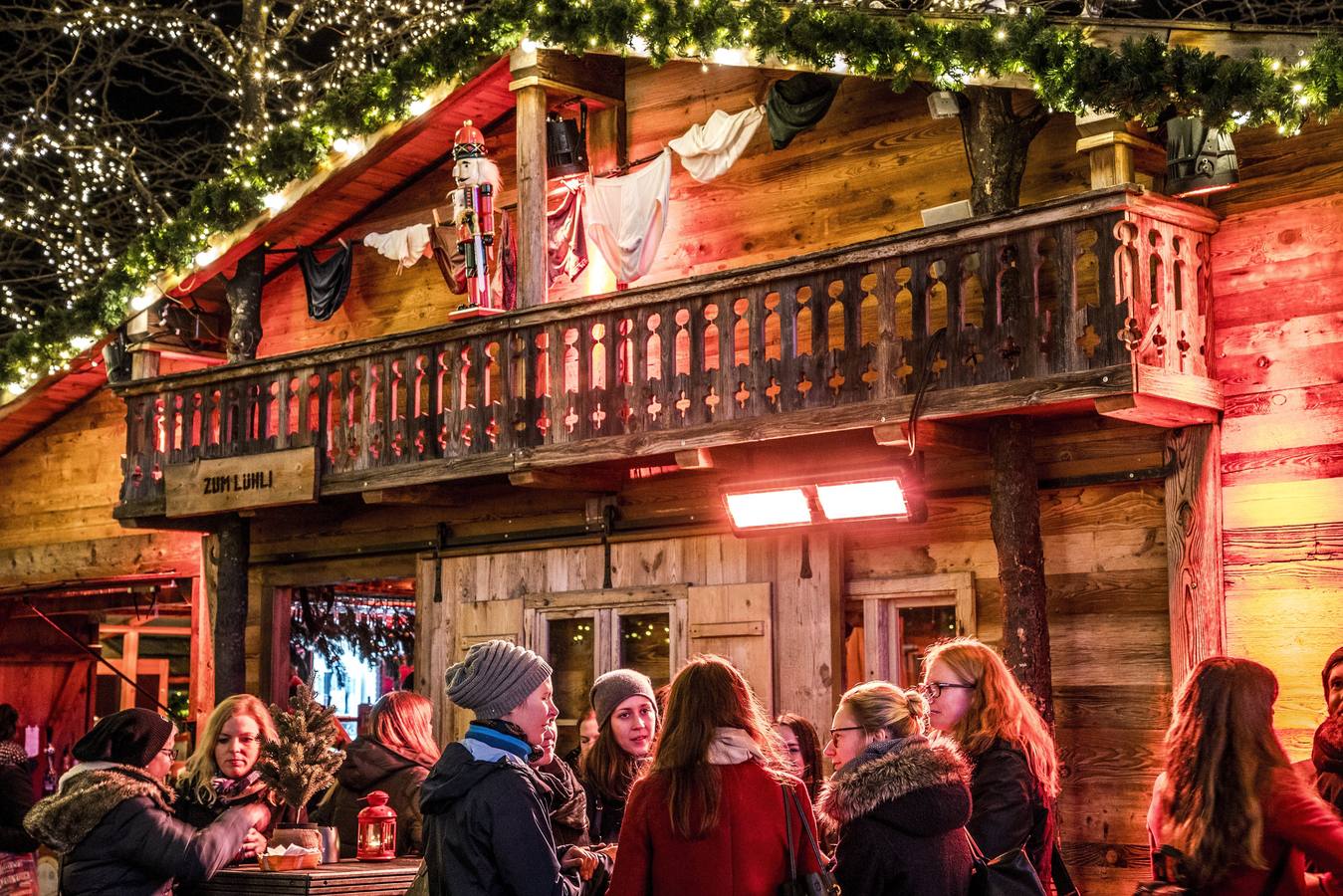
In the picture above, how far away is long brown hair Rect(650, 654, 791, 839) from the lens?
5.62 meters

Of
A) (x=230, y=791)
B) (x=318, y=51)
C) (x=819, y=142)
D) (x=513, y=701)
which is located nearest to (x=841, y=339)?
(x=819, y=142)

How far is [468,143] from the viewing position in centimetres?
1405

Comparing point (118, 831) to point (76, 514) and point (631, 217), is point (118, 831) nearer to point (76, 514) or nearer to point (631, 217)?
point (631, 217)

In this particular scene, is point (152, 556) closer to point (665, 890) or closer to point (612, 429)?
point (612, 429)

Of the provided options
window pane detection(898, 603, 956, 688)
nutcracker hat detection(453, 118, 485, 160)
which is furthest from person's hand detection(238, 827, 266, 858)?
nutcracker hat detection(453, 118, 485, 160)

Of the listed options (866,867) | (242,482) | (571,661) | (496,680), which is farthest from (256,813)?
(242,482)

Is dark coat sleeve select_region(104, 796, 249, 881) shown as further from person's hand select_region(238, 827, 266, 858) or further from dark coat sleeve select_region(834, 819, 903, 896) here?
dark coat sleeve select_region(834, 819, 903, 896)

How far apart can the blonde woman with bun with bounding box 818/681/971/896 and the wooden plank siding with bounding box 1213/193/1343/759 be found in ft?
17.2

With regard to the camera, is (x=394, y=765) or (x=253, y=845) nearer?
(x=253, y=845)

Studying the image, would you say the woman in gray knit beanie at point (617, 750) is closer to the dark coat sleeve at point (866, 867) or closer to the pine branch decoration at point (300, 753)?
the pine branch decoration at point (300, 753)

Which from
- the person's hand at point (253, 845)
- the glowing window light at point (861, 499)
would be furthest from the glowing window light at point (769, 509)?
the person's hand at point (253, 845)

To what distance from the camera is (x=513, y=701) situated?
232 inches

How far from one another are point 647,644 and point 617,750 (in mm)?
5949

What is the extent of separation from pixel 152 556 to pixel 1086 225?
37.4 ft
